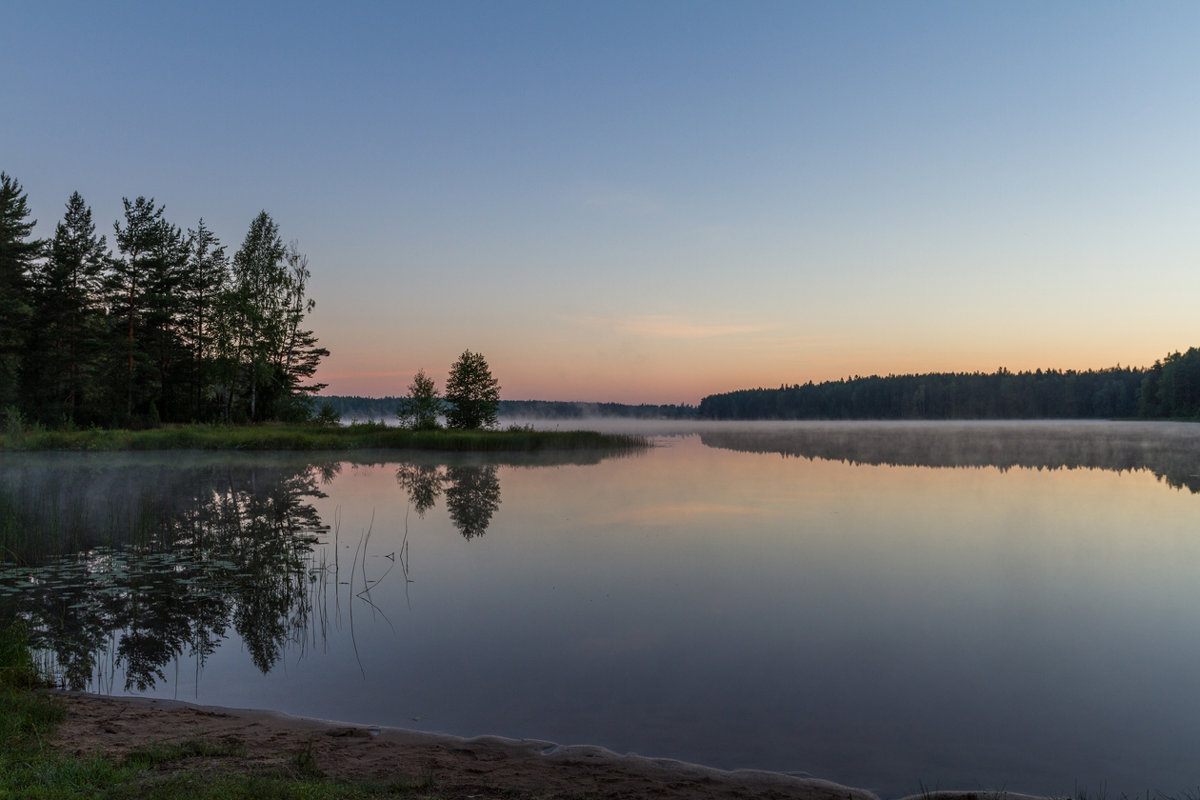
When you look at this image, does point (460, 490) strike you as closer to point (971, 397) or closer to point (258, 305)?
point (258, 305)

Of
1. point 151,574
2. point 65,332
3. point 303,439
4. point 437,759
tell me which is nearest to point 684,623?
point 437,759

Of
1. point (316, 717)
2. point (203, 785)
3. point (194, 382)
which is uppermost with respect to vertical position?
point (194, 382)

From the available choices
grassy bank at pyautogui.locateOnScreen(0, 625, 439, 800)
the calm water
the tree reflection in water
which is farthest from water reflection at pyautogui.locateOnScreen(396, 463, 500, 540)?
grassy bank at pyautogui.locateOnScreen(0, 625, 439, 800)

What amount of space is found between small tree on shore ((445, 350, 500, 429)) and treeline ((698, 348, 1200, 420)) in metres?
97.6

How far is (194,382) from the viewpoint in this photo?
48094 millimetres

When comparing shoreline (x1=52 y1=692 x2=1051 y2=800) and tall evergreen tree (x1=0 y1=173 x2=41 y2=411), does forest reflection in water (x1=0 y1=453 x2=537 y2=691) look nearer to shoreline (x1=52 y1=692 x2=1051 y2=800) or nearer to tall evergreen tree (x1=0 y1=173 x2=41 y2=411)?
shoreline (x1=52 y1=692 x2=1051 y2=800)

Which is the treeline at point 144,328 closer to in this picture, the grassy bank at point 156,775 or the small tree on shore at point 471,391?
the small tree on shore at point 471,391

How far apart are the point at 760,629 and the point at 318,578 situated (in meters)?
6.73

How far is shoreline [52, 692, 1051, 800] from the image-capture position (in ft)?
14.3

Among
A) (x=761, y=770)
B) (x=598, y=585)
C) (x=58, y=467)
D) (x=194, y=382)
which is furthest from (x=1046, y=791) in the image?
(x=194, y=382)

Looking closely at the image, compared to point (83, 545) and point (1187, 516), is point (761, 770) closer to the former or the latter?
point (83, 545)

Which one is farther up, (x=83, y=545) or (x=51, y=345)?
(x=51, y=345)

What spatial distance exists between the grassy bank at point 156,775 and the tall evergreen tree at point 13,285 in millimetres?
39623

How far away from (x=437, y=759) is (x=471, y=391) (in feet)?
142
